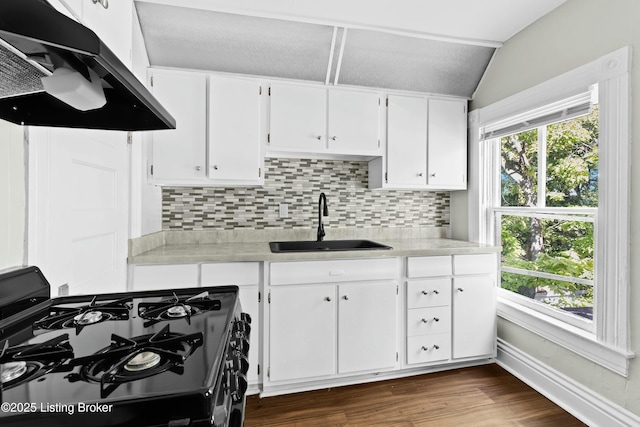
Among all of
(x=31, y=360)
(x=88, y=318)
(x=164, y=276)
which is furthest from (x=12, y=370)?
(x=164, y=276)

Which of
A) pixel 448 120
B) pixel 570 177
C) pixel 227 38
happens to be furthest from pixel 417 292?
pixel 227 38

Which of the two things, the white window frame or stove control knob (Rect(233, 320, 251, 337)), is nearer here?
stove control knob (Rect(233, 320, 251, 337))

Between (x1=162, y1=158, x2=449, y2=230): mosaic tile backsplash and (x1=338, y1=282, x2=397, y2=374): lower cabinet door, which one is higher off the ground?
(x1=162, y1=158, x2=449, y2=230): mosaic tile backsplash

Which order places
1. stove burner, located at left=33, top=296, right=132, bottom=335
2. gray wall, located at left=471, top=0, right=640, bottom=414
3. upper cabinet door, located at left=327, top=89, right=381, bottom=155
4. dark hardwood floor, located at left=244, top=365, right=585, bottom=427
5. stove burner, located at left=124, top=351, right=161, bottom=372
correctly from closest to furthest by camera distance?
stove burner, located at left=124, top=351, right=161, bottom=372 < stove burner, located at left=33, top=296, right=132, bottom=335 < gray wall, located at left=471, top=0, right=640, bottom=414 < dark hardwood floor, located at left=244, top=365, right=585, bottom=427 < upper cabinet door, located at left=327, top=89, right=381, bottom=155

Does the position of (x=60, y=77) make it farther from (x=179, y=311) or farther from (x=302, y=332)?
(x=302, y=332)

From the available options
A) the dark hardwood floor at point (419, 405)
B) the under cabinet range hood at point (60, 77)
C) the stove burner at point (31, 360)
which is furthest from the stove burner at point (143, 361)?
the dark hardwood floor at point (419, 405)

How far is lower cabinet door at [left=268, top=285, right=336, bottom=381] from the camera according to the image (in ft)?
6.50

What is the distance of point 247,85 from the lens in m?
2.23

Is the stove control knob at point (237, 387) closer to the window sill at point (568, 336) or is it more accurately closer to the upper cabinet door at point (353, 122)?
the upper cabinet door at point (353, 122)

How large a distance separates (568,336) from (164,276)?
244cm

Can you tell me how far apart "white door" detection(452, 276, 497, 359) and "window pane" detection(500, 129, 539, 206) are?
64 centimetres

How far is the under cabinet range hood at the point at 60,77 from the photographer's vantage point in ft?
1.57

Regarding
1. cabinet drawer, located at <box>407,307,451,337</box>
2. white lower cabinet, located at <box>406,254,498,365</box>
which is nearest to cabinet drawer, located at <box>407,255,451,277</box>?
white lower cabinet, located at <box>406,254,498,365</box>

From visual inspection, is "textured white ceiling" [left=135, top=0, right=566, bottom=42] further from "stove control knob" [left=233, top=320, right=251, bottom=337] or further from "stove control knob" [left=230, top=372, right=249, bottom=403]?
"stove control knob" [left=230, top=372, right=249, bottom=403]
